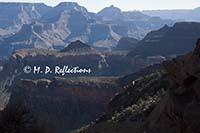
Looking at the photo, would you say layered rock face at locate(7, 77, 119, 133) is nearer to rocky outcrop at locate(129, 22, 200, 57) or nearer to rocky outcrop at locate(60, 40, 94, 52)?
rocky outcrop at locate(129, 22, 200, 57)

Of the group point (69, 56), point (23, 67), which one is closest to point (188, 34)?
point (69, 56)

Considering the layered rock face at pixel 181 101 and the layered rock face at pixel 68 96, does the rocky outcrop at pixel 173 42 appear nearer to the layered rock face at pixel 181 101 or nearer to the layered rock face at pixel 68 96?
the layered rock face at pixel 68 96

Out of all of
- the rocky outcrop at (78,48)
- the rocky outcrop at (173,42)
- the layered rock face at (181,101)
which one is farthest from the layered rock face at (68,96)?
the layered rock face at (181,101)

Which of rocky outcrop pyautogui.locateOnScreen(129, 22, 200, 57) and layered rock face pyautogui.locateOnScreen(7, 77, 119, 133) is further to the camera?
rocky outcrop pyautogui.locateOnScreen(129, 22, 200, 57)

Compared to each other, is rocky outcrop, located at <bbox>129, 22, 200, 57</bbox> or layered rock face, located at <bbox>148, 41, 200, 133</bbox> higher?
layered rock face, located at <bbox>148, 41, 200, 133</bbox>

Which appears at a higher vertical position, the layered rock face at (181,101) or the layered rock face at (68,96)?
the layered rock face at (181,101)

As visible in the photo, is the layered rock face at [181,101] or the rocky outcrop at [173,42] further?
the rocky outcrop at [173,42]

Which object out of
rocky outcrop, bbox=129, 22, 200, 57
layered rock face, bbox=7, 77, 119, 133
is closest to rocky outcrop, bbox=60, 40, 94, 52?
rocky outcrop, bbox=129, 22, 200, 57

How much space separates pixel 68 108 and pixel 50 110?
335 cm

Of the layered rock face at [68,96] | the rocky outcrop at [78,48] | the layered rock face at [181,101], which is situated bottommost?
the rocky outcrop at [78,48]

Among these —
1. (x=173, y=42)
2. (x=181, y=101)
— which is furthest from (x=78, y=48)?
(x=181, y=101)

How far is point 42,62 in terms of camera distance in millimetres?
110000

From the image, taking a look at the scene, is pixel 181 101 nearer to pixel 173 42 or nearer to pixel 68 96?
pixel 68 96

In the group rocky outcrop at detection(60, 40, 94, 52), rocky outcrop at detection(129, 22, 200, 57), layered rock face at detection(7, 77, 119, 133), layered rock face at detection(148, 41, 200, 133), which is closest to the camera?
layered rock face at detection(148, 41, 200, 133)
